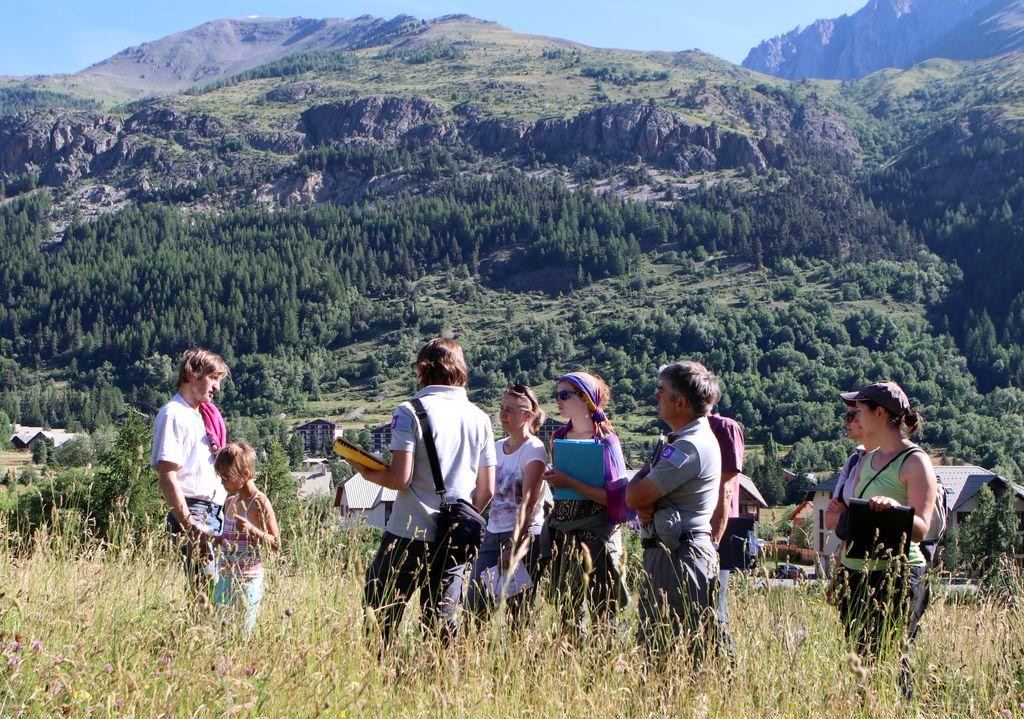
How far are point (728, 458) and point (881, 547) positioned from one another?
44.9 inches

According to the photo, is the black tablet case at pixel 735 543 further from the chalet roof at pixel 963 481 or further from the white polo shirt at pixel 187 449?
the chalet roof at pixel 963 481

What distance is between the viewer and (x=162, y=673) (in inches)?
107

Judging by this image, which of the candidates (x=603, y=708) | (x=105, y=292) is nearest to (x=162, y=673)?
(x=603, y=708)

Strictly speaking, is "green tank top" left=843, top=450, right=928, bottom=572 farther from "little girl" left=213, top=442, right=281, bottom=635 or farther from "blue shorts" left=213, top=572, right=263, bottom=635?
"little girl" left=213, top=442, right=281, bottom=635

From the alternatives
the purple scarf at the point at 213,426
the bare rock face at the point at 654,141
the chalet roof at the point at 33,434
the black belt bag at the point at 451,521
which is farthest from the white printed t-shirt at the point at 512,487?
the bare rock face at the point at 654,141

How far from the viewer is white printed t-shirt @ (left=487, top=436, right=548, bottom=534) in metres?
4.86

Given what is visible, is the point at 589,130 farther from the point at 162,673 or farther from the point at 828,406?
the point at 162,673

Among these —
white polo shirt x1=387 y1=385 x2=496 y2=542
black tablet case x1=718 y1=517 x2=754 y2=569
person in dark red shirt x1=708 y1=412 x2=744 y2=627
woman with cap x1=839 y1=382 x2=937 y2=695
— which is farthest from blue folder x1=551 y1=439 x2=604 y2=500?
woman with cap x1=839 y1=382 x2=937 y2=695

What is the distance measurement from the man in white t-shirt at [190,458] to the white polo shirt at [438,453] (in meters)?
1.09

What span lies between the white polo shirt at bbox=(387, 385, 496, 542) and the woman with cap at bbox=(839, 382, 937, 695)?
5.26 feet

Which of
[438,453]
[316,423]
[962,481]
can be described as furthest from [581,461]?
[316,423]

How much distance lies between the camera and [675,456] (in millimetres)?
4098

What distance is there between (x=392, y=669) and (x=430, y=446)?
1.40m

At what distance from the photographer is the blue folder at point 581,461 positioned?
4598 mm
